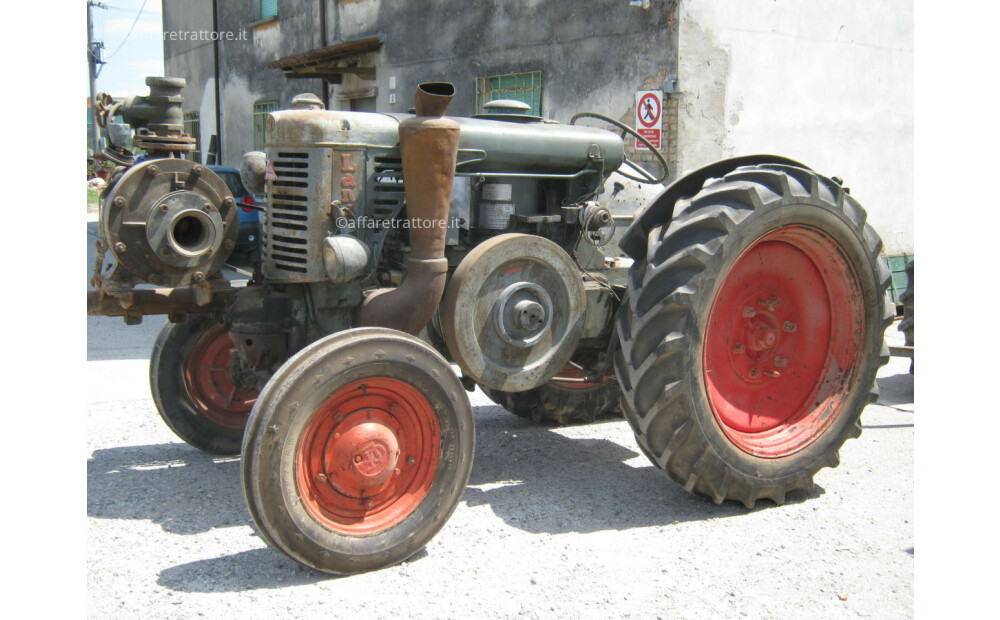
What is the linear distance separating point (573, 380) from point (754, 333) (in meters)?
1.33

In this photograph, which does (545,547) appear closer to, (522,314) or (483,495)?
(483,495)

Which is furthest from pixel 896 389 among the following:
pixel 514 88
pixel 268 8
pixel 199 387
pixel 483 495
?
pixel 268 8

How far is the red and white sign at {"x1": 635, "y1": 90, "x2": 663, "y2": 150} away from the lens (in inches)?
373

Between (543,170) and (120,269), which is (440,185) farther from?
(120,269)

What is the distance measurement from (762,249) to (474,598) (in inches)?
89.1

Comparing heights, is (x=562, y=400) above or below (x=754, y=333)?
below

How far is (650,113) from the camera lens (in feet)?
31.3

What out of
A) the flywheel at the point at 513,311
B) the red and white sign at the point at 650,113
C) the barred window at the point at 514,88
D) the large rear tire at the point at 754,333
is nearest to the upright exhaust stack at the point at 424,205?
the flywheel at the point at 513,311

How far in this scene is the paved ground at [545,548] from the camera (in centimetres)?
325

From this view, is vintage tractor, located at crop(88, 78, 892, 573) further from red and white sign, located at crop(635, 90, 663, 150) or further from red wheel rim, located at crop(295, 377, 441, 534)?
red and white sign, located at crop(635, 90, 663, 150)

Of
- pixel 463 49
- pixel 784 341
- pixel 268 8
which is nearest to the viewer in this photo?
pixel 784 341

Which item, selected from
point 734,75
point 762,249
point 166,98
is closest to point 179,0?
point 734,75

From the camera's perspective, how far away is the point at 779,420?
460 cm

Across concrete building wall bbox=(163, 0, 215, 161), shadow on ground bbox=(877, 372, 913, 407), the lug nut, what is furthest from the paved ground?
concrete building wall bbox=(163, 0, 215, 161)
